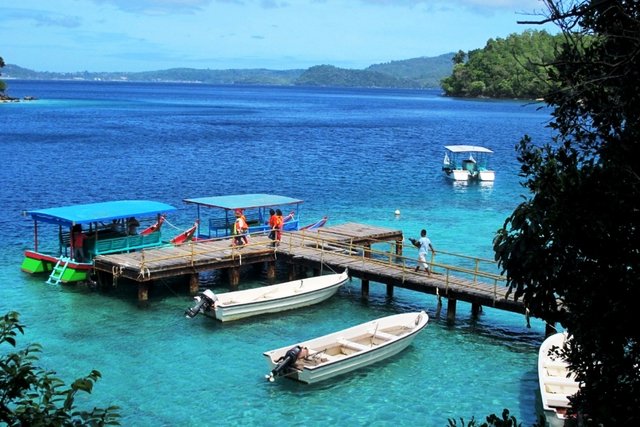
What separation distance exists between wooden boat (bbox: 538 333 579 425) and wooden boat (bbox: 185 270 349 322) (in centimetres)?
865

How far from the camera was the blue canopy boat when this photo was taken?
2781 centimetres

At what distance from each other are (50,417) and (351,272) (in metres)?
21.2

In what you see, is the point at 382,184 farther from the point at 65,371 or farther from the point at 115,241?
the point at 65,371

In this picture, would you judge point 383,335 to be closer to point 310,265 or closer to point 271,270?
point 310,265

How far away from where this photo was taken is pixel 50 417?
643 cm

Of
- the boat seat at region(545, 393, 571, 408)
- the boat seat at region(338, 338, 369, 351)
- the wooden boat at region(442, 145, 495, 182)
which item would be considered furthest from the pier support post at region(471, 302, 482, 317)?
the wooden boat at region(442, 145, 495, 182)

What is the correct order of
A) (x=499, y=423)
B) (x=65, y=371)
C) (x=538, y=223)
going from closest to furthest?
(x=499, y=423), (x=538, y=223), (x=65, y=371)

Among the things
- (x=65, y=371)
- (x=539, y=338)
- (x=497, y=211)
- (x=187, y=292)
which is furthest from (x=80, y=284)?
(x=497, y=211)

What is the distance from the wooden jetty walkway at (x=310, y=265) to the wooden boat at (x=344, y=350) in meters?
2.42

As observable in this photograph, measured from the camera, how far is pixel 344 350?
68.6ft

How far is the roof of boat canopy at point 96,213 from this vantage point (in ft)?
90.5

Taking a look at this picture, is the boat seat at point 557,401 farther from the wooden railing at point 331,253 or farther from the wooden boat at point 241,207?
the wooden boat at point 241,207

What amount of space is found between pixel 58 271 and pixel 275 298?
8805 millimetres

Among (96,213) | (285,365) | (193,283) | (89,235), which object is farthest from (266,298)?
(89,235)
